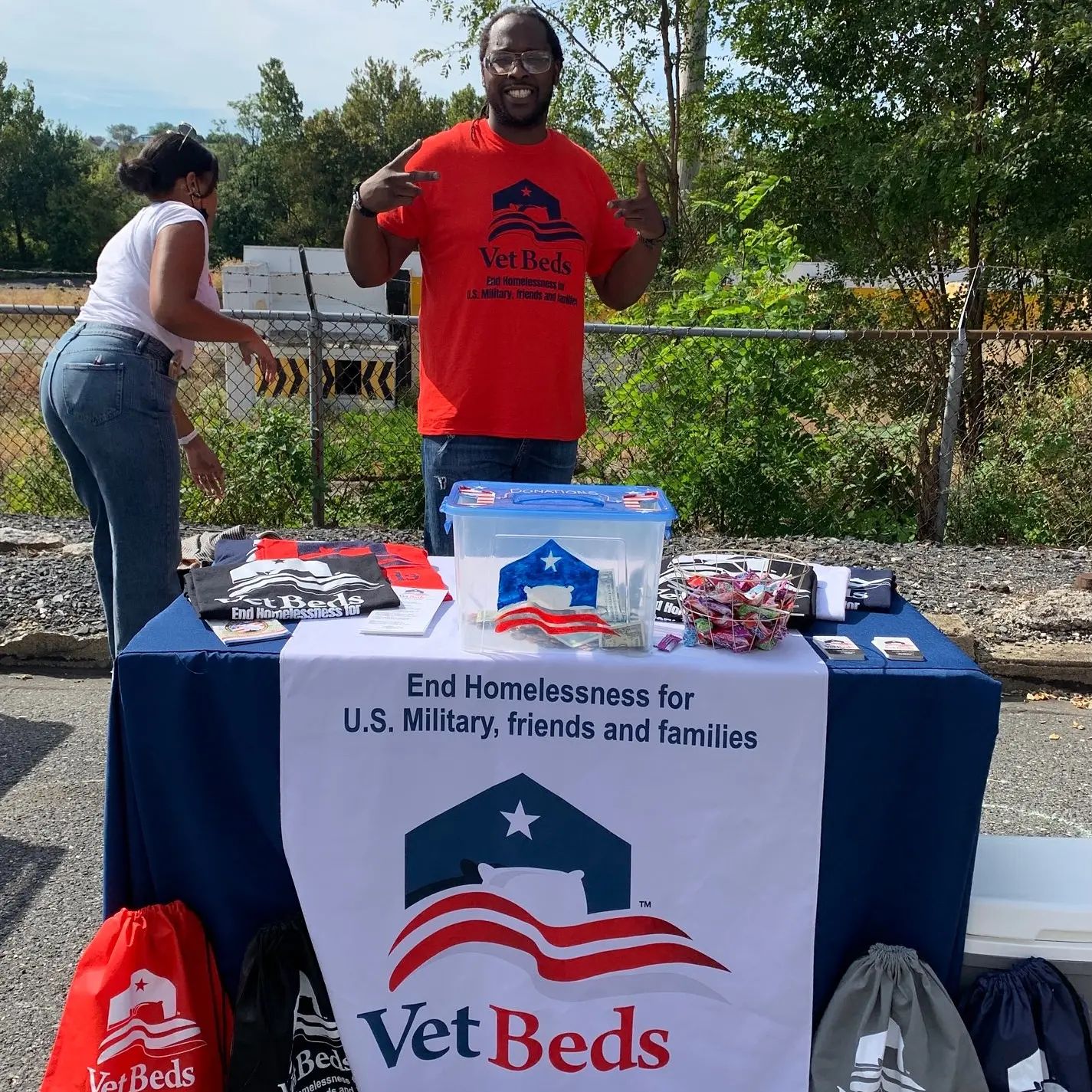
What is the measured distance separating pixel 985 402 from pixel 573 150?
539 centimetres

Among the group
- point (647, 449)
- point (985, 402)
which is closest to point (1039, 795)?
point (647, 449)

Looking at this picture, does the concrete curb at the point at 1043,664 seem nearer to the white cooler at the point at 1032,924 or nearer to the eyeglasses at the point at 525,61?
the white cooler at the point at 1032,924

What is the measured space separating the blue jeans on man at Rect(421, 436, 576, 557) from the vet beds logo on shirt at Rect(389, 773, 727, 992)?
1010mm

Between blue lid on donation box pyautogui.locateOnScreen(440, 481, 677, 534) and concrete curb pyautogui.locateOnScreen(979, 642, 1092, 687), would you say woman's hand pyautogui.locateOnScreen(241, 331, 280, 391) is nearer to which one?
blue lid on donation box pyautogui.locateOnScreen(440, 481, 677, 534)

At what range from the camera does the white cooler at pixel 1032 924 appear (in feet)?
6.08

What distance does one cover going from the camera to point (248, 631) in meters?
1.89

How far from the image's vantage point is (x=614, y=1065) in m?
1.85

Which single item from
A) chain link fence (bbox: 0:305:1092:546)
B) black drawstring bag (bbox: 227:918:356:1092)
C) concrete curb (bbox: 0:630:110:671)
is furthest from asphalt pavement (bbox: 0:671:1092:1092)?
chain link fence (bbox: 0:305:1092:546)

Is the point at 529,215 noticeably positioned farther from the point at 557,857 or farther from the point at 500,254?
the point at 557,857

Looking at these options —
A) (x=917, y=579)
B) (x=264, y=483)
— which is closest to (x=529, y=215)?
(x=917, y=579)

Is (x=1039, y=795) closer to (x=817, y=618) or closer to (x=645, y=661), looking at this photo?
(x=817, y=618)

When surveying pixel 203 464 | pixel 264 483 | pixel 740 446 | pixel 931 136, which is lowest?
pixel 264 483

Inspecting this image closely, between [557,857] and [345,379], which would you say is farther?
[345,379]

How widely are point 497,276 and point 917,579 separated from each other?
3.40m
